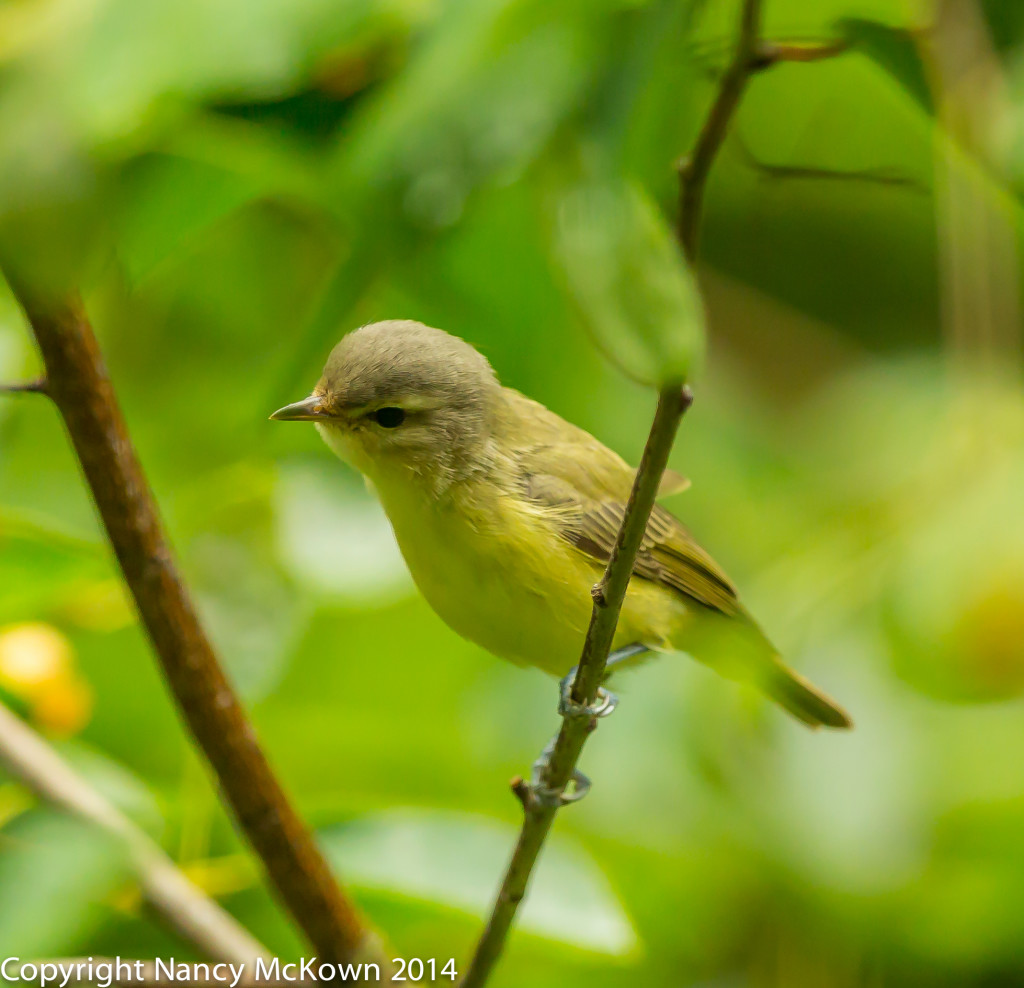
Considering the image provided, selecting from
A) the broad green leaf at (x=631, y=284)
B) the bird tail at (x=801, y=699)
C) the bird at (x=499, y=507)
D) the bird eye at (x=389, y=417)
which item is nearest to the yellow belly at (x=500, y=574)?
the bird at (x=499, y=507)

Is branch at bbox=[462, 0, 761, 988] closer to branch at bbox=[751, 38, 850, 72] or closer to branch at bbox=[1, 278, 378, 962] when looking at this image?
branch at bbox=[751, 38, 850, 72]

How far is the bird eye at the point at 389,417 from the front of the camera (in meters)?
1.77

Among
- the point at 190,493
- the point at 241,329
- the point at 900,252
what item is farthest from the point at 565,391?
the point at 900,252

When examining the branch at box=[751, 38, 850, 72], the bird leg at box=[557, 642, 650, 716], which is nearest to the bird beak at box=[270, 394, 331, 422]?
the bird leg at box=[557, 642, 650, 716]

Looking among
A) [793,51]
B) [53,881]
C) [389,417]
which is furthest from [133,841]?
[793,51]

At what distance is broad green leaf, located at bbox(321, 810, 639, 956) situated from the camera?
7.15 ft

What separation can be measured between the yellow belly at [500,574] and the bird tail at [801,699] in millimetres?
582

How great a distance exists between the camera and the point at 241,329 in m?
3.30

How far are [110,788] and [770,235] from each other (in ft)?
10.9

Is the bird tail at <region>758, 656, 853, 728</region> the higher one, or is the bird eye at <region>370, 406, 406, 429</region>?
the bird tail at <region>758, 656, 853, 728</region>

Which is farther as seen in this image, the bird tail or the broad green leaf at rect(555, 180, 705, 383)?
the bird tail

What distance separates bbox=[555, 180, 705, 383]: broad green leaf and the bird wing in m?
1.18

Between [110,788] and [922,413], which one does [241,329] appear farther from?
[922,413]

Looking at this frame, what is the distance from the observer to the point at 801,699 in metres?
2.62
